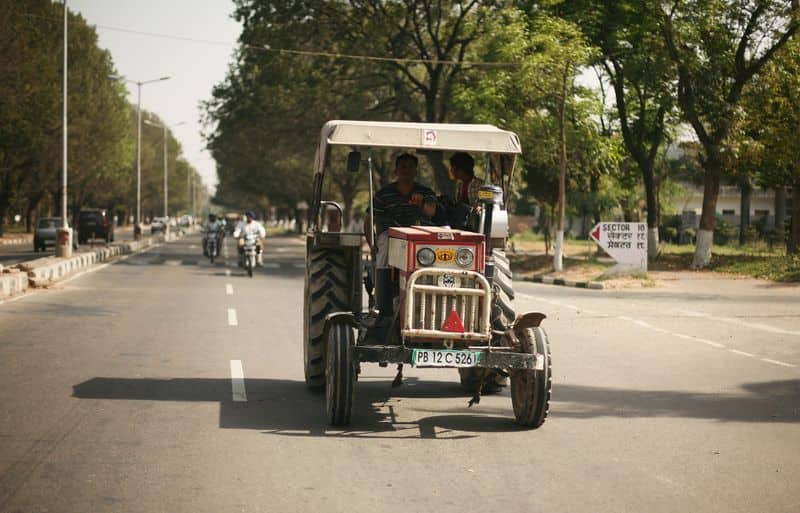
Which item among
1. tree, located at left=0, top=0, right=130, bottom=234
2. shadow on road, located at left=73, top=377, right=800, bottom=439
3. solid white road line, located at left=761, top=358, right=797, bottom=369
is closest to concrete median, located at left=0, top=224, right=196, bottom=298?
shadow on road, located at left=73, top=377, right=800, bottom=439

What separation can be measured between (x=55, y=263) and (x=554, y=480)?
2308 centimetres

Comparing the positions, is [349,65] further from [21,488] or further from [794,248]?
[21,488]

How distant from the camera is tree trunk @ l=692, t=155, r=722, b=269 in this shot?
33.8 metres

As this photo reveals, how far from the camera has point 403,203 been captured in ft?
29.6

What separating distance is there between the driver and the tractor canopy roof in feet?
0.86

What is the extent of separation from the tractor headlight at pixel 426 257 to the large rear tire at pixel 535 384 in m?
0.97

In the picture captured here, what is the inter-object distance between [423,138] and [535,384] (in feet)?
7.54

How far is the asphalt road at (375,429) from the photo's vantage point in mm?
6047

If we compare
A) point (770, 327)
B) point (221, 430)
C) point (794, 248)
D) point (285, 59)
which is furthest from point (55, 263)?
point (794, 248)

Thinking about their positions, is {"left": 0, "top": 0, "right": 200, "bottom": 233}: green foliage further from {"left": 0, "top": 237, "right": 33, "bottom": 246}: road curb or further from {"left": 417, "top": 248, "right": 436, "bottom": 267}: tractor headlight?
{"left": 417, "top": 248, "right": 436, "bottom": 267}: tractor headlight

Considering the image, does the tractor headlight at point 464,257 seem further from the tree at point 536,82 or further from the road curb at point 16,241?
the road curb at point 16,241

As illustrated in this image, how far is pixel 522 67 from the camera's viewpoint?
31641 mm

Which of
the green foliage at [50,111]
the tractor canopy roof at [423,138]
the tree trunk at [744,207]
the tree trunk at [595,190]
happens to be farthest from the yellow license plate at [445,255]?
the tree trunk at [744,207]

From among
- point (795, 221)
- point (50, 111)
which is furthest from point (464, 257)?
point (50, 111)
